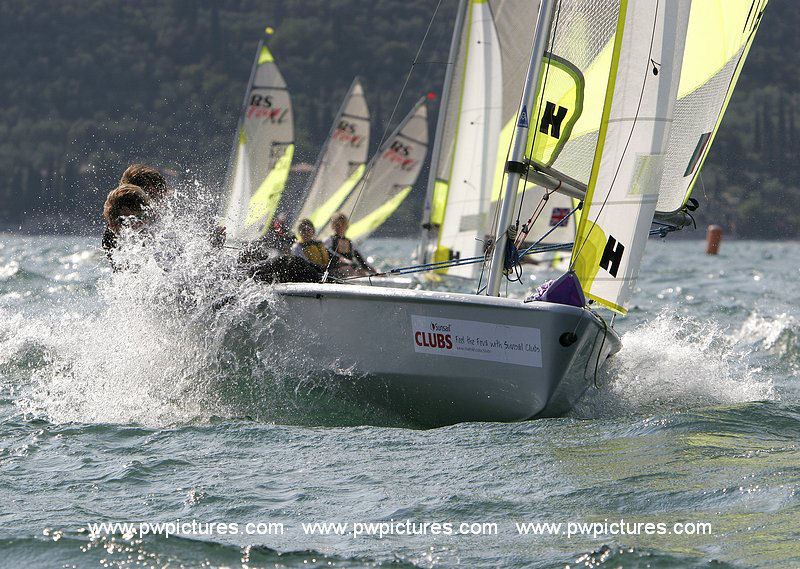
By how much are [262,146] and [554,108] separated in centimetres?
1041

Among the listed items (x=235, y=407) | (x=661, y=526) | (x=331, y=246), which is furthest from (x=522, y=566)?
(x=331, y=246)

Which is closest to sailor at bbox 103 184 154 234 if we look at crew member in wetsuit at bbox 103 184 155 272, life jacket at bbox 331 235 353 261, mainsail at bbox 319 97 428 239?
crew member in wetsuit at bbox 103 184 155 272

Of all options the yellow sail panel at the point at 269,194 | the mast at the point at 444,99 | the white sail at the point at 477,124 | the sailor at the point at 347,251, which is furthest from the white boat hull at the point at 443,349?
the yellow sail panel at the point at 269,194

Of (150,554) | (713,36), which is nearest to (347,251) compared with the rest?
(713,36)

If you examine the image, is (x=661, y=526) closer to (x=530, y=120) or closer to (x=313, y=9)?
(x=530, y=120)

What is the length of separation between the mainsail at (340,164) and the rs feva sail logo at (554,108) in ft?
31.5

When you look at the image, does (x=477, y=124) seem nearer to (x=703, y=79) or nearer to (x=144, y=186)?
(x=703, y=79)

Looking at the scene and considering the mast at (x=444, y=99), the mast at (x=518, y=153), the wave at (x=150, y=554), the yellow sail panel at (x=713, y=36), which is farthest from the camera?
the mast at (x=444, y=99)

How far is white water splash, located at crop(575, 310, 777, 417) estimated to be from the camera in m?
5.55

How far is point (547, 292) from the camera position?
495 centimetres

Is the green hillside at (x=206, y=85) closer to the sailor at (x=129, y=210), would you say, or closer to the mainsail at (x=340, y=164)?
the mainsail at (x=340, y=164)

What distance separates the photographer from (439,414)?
5195 mm

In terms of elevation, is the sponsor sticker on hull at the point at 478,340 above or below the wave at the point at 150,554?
above

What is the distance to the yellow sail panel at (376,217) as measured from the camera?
1577 centimetres
